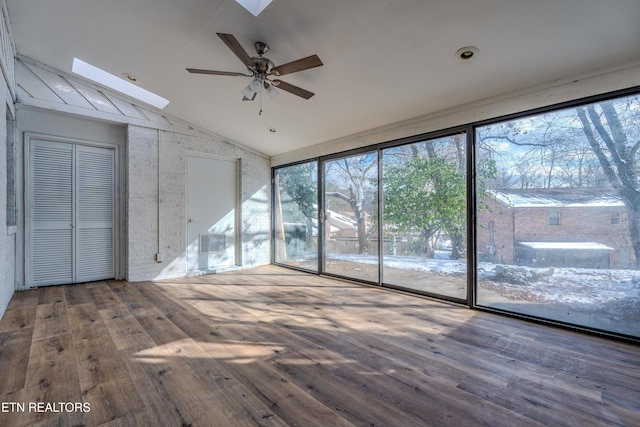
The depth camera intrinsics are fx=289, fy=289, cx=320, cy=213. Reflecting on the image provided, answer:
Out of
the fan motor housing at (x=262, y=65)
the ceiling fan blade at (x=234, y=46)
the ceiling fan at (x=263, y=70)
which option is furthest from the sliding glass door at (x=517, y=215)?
the ceiling fan blade at (x=234, y=46)

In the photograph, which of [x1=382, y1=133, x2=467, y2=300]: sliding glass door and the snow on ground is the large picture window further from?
[x1=382, y1=133, x2=467, y2=300]: sliding glass door

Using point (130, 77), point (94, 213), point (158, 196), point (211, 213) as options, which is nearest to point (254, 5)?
point (130, 77)

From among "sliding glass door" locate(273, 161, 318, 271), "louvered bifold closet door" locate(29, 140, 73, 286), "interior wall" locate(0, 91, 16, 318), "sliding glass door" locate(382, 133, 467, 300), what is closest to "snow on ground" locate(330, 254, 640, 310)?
"sliding glass door" locate(382, 133, 467, 300)

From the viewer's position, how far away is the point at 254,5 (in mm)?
2598

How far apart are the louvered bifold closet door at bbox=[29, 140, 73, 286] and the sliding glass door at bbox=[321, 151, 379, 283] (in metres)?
4.23

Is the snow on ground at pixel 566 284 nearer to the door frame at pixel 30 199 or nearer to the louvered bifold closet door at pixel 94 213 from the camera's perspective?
the door frame at pixel 30 199

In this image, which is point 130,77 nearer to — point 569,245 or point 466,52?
point 466,52

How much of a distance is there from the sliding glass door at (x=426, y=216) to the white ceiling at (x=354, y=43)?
598 millimetres

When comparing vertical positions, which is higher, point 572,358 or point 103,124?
point 103,124

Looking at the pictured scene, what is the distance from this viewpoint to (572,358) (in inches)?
91.4

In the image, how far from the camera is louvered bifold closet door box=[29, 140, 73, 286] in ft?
14.4

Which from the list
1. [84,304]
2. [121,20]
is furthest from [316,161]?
[84,304]

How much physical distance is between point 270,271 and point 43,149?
13.7ft

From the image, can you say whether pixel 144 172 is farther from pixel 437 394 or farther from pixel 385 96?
pixel 437 394
